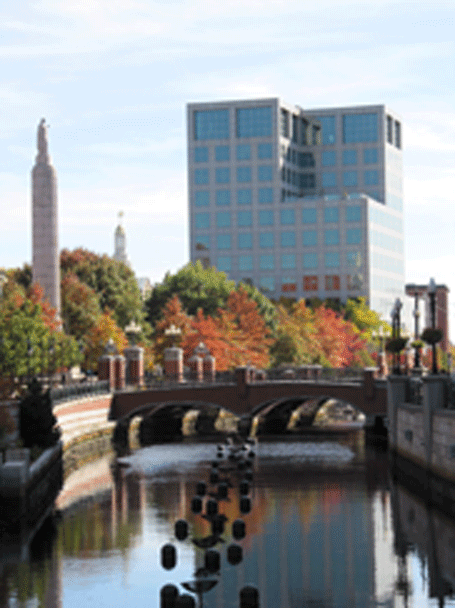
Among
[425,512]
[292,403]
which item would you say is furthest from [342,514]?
[292,403]

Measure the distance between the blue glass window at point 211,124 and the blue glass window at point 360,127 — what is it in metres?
22.3

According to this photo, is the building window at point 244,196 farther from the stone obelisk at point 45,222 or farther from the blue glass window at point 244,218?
the stone obelisk at point 45,222

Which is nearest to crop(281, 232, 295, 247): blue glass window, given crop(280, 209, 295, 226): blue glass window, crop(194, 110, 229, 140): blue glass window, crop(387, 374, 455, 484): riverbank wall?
crop(280, 209, 295, 226): blue glass window

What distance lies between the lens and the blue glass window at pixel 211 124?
174625 mm

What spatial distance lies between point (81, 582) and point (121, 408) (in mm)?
51027

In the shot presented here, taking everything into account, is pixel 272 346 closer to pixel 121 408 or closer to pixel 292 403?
pixel 292 403

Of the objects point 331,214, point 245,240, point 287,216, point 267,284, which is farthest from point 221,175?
point 267,284

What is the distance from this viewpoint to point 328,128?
615ft

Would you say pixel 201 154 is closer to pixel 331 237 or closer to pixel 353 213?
pixel 331 237

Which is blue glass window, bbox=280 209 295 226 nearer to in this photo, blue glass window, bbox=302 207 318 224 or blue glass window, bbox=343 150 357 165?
blue glass window, bbox=302 207 318 224

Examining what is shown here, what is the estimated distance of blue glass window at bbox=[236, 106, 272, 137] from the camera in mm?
174125

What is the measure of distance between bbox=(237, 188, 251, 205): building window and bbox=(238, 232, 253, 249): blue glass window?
468cm

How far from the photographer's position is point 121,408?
281 feet

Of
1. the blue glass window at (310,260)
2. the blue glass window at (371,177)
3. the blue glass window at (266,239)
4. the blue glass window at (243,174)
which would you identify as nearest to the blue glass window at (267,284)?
the blue glass window at (266,239)
